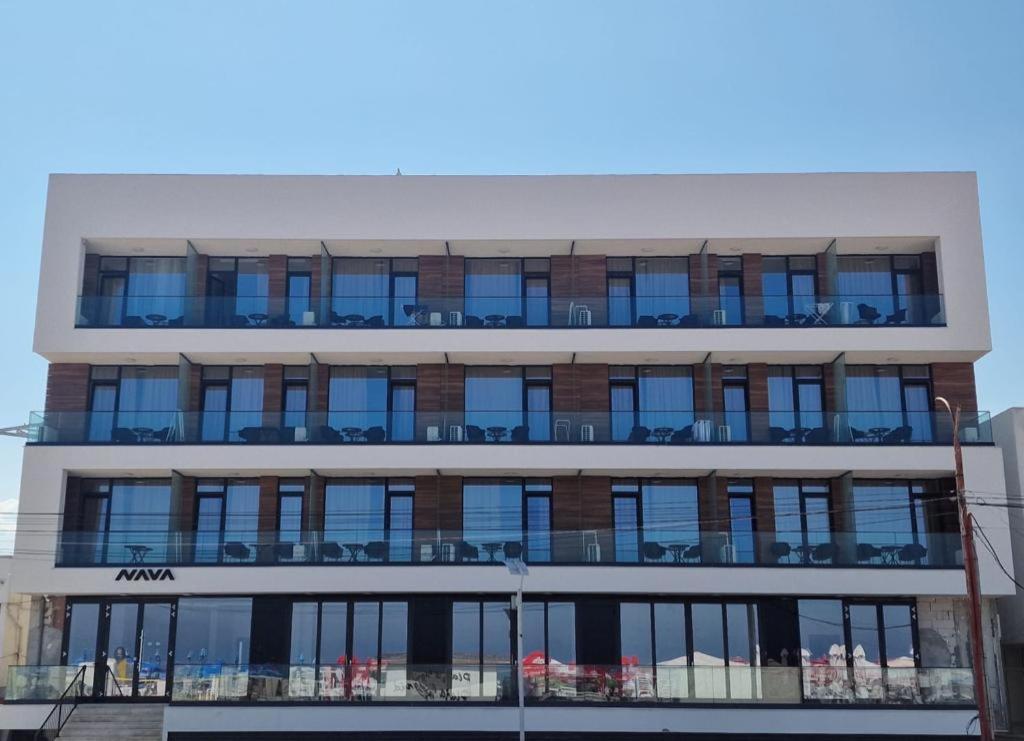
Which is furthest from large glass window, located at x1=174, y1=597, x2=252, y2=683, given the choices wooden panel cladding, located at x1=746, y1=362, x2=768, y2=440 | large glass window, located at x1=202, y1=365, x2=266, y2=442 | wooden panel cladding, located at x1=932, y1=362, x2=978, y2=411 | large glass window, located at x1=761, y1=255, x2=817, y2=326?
wooden panel cladding, located at x1=932, y1=362, x2=978, y2=411

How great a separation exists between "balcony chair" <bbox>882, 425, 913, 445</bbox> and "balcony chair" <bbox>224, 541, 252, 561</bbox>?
16979 mm

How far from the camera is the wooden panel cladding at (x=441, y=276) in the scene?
116ft

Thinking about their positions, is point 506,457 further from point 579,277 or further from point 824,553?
point 824,553

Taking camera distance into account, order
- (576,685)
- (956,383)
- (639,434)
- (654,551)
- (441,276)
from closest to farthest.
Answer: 1. (576,685)
2. (654,551)
3. (639,434)
4. (956,383)
5. (441,276)

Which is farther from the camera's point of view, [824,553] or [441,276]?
[441,276]

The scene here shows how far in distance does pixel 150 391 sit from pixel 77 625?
656cm

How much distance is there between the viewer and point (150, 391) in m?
35.2

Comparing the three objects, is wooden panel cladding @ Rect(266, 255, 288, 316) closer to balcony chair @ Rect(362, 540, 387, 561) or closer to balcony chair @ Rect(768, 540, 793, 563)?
balcony chair @ Rect(362, 540, 387, 561)

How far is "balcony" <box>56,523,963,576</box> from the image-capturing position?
1282 inches

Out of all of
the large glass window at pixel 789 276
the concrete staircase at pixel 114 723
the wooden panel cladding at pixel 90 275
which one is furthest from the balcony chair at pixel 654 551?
the wooden panel cladding at pixel 90 275

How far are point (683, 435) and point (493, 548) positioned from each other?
19.4 ft

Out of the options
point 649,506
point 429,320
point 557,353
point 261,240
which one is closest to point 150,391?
point 261,240

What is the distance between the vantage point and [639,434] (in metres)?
33.8

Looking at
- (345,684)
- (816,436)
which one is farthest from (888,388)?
(345,684)
